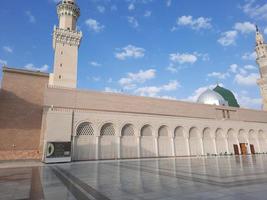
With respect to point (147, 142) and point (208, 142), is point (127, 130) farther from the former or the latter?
point (208, 142)

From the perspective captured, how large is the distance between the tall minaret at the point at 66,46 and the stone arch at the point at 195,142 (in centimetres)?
1654

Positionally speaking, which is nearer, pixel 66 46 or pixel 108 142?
pixel 108 142

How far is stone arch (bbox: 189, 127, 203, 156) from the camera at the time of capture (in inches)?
1004

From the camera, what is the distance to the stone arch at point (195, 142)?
2551 cm

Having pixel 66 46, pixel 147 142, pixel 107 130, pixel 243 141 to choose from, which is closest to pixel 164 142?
pixel 147 142

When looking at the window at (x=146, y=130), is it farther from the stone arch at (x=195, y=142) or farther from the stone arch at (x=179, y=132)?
the stone arch at (x=195, y=142)

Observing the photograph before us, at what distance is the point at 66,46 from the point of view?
2780 cm

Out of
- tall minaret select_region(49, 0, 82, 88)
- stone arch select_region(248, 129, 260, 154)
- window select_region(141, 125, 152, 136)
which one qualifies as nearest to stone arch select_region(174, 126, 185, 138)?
window select_region(141, 125, 152, 136)

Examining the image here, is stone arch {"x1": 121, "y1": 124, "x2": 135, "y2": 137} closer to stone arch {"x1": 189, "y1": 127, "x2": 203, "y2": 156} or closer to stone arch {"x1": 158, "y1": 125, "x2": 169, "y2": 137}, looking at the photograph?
stone arch {"x1": 158, "y1": 125, "x2": 169, "y2": 137}

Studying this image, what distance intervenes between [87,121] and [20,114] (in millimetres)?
7315

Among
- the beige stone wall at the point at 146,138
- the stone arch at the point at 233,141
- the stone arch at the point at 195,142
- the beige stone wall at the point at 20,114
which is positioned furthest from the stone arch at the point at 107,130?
the stone arch at the point at 233,141

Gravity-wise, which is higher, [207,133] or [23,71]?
[23,71]

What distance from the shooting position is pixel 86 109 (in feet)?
68.1

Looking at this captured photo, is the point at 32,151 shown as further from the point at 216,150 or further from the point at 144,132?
the point at 216,150
